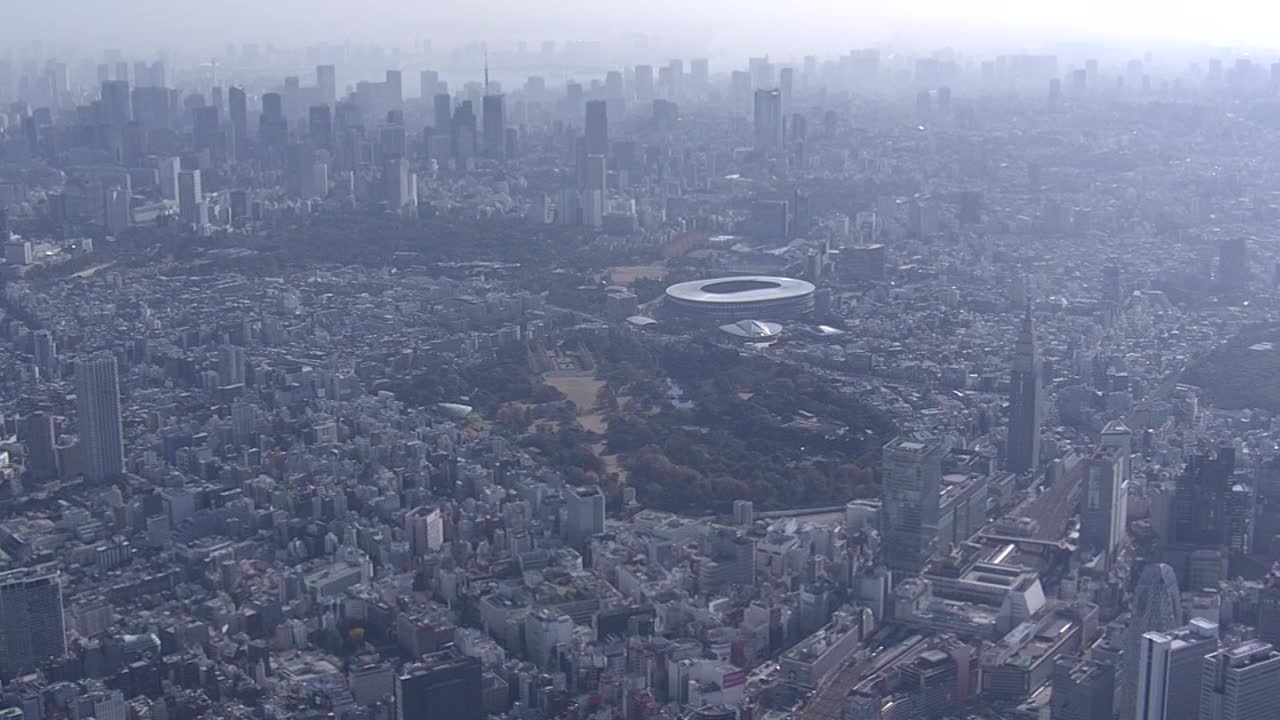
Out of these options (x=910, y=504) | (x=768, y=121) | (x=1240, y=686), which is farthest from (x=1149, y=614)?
(x=768, y=121)

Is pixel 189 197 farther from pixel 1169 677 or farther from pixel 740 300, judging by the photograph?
pixel 1169 677

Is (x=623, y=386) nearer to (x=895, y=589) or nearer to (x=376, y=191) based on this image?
(x=895, y=589)

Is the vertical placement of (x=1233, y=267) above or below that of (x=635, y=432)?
above

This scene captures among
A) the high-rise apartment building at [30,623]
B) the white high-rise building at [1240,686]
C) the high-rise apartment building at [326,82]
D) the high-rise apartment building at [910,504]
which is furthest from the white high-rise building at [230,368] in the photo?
the high-rise apartment building at [326,82]

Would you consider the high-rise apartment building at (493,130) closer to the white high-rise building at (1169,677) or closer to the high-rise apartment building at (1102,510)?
the high-rise apartment building at (1102,510)

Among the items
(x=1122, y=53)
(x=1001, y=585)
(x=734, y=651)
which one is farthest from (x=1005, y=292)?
(x=1122, y=53)
